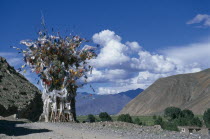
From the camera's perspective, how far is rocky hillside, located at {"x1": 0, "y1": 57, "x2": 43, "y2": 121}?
29.7 m

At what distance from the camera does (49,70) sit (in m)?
23.6

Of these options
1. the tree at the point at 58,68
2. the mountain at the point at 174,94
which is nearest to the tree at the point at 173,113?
the mountain at the point at 174,94

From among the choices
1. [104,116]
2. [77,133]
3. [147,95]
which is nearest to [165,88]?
[147,95]

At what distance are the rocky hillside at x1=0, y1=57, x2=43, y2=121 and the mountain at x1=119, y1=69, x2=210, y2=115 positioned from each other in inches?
5483

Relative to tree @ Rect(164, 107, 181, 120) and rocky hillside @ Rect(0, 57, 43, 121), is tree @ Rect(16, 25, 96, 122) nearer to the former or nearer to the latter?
rocky hillside @ Rect(0, 57, 43, 121)

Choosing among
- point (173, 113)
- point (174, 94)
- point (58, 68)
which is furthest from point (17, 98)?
point (174, 94)

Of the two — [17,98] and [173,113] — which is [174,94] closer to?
[173,113]

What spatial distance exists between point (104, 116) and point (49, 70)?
50545mm

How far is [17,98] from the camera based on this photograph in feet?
101

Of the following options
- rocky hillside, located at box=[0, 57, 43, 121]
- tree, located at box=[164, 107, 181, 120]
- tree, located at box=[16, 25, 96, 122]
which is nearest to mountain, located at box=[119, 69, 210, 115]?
tree, located at box=[164, 107, 181, 120]

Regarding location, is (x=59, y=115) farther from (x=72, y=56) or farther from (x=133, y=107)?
(x=133, y=107)

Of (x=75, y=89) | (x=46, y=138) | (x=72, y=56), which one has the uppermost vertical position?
(x=72, y=56)

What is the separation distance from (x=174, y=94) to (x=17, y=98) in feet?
524

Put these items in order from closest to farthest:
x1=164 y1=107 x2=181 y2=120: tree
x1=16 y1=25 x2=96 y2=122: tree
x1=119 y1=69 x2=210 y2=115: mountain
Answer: x1=16 y1=25 x2=96 y2=122: tree
x1=164 y1=107 x2=181 y2=120: tree
x1=119 y1=69 x2=210 y2=115: mountain
